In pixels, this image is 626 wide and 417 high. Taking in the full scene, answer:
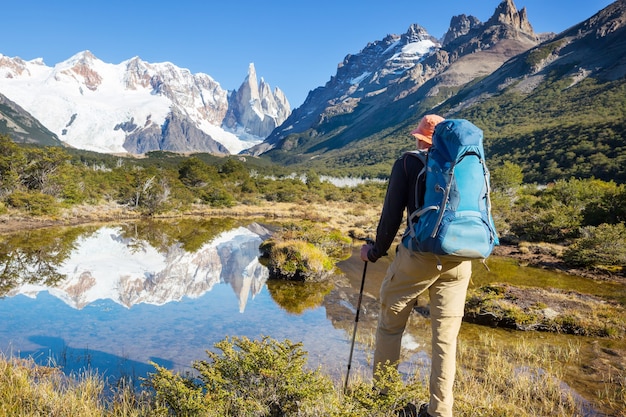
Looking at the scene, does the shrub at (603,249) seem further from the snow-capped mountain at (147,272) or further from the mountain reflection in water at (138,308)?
the snow-capped mountain at (147,272)

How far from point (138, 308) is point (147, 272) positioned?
4361mm

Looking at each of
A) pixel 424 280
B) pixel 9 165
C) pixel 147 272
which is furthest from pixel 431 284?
pixel 9 165

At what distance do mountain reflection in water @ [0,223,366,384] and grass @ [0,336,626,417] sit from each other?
1615mm

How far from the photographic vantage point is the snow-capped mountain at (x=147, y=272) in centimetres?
1041

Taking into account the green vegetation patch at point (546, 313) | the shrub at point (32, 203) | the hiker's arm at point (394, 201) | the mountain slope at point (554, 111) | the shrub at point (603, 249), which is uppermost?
the mountain slope at point (554, 111)

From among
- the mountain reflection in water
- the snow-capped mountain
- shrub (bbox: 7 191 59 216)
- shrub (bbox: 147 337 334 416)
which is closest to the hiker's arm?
shrub (bbox: 147 337 334 416)

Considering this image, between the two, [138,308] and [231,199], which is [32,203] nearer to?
[231,199]

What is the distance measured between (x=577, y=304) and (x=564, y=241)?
46.3ft

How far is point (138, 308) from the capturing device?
913cm

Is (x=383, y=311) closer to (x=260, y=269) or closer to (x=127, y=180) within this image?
(x=260, y=269)

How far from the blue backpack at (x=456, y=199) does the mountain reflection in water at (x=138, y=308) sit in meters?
3.65

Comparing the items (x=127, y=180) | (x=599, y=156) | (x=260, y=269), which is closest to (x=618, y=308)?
(x=260, y=269)

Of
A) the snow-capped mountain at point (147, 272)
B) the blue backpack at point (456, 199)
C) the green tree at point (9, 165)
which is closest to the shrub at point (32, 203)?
the green tree at point (9, 165)

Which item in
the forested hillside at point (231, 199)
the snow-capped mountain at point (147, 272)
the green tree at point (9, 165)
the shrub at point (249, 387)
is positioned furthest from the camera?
the green tree at point (9, 165)
